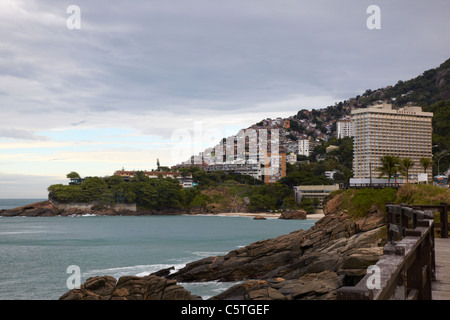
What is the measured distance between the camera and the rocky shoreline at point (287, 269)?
56.4ft

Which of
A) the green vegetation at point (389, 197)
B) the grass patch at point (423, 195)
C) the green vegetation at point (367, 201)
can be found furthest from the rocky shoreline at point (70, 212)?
the grass patch at point (423, 195)

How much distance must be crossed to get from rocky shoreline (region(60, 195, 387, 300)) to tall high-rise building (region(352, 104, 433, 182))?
12731 centimetres

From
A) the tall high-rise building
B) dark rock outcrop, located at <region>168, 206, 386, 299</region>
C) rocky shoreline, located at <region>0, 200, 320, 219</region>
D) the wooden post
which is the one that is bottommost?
rocky shoreline, located at <region>0, 200, 320, 219</region>

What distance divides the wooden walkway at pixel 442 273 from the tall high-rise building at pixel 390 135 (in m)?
160

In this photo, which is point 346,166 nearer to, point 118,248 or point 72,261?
point 118,248

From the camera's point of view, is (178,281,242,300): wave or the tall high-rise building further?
the tall high-rise building

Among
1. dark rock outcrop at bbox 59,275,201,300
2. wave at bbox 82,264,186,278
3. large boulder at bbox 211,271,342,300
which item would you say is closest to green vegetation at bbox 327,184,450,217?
large boulder at bbox 211,271,342,300

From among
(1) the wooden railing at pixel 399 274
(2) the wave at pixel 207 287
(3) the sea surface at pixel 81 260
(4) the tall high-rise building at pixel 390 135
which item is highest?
(4) the tall high-rise building at pixel 390 135

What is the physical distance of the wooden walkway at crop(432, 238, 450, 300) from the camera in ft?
20.1

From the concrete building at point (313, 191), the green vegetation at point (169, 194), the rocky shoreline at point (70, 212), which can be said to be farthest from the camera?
the rocky shoreline at point (70, 212)

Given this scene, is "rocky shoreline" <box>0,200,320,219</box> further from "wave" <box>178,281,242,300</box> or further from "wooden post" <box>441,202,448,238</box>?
"wooden post" <box>441,202,448,238</box>

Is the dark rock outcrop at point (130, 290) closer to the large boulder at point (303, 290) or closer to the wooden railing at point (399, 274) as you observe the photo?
the large boulder at point (303, 290)

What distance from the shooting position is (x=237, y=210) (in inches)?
6122

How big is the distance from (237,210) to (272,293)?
13942 cm
